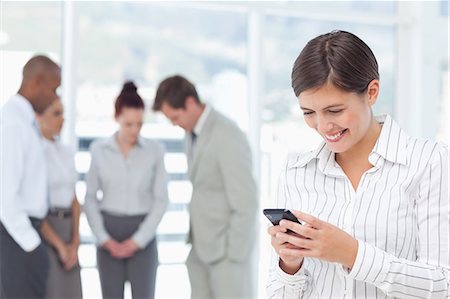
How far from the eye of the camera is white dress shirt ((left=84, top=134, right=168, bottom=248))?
416 centimetres

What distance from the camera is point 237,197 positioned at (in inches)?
148

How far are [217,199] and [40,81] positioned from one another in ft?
4.29

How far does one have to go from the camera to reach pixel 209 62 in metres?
4.76

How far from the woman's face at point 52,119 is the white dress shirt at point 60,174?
0.06 m

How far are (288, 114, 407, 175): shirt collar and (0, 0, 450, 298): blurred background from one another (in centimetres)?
281

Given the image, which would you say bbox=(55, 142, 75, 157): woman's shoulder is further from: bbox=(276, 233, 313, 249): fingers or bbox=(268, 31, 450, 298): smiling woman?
bbox=(276, 233, 313, 249): fingers

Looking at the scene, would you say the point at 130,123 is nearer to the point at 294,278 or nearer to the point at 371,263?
the point at 294,278

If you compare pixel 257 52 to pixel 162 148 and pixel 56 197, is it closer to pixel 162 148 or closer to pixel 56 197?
pixel 162 148

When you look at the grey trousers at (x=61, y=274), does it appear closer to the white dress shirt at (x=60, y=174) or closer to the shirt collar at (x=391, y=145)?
the white dress shirt at (x=60, y=174)

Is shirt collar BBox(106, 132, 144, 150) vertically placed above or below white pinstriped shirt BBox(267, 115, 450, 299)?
above

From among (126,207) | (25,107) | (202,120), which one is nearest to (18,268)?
(126,207)

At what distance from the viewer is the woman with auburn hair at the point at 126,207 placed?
4125 millimetres

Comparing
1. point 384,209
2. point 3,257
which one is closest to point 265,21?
point 3,257

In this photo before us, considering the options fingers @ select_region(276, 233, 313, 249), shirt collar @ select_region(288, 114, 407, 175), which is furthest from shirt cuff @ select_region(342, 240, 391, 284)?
shirt collar @ select_region(288, 114, 407, 175)
